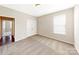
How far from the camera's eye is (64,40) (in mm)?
5312

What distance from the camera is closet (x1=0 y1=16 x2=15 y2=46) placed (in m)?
4.64

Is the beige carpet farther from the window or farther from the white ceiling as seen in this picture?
the white ceiling

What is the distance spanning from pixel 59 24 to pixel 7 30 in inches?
153

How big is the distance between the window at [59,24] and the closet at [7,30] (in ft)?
11.0

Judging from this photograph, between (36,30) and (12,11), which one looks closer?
(12,11)

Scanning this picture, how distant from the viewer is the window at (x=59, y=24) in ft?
17.7

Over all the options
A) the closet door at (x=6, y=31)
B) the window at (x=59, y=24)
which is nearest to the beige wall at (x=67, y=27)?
the window at (x=59, y=24)

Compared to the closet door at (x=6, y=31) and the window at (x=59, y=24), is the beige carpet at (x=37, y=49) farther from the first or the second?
the window at (x=59, y=24)

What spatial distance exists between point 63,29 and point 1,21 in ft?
13.8

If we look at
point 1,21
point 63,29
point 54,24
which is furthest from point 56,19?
point 1,21

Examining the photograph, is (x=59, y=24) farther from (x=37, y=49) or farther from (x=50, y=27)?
(x=37, y=49)

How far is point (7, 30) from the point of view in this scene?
5090mm

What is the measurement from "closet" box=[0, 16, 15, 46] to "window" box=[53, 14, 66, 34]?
132 inches

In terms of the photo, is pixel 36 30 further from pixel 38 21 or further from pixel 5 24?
pixel 5 24
